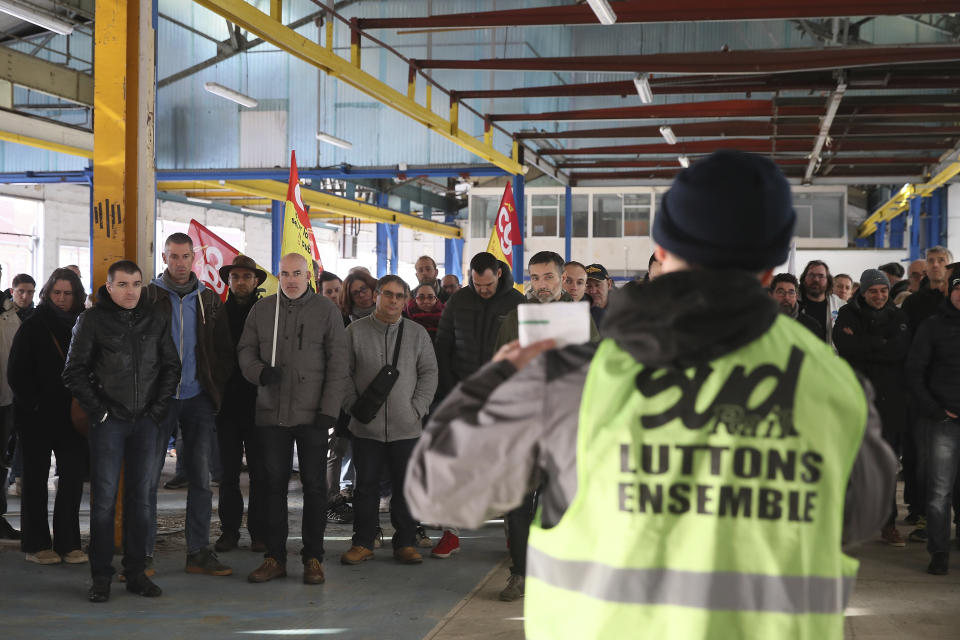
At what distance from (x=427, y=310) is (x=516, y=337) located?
2.25 m

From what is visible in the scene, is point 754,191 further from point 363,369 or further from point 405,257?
point 405,257

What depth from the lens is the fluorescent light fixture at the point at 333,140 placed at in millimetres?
17078

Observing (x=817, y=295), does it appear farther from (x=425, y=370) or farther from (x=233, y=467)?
(x=233, y=467)

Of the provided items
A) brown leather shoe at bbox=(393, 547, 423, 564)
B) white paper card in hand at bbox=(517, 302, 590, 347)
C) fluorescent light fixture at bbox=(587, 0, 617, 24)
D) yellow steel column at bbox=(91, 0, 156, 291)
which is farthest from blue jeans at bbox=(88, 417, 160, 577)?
fluorescent light fixture at bbox=(587, 0, 617, 24)

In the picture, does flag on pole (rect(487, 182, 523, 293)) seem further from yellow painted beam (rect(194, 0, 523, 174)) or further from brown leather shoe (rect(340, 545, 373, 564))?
brown leather shoe (rect(340, 545, 373, 564))

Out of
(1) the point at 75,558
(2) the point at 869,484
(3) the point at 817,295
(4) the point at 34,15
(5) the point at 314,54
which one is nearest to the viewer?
(2) the point at 869,484

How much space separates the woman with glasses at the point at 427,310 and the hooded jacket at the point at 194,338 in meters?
1.71

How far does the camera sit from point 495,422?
140cm

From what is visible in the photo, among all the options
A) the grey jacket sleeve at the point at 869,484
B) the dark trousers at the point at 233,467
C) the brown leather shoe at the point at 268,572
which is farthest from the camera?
the dark trousers at the point at 233,467

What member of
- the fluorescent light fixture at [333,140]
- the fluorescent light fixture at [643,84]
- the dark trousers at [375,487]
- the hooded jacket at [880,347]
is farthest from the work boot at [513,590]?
the fluorescent light fixture at [333,140]

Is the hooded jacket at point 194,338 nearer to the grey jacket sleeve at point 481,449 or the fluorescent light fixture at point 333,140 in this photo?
the grey jacket sleeve at point 481,449

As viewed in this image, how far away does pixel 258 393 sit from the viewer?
5.37 m

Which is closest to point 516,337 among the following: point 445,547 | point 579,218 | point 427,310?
point 445,547

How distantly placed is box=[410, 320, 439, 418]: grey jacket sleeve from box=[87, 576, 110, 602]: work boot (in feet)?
6.24
